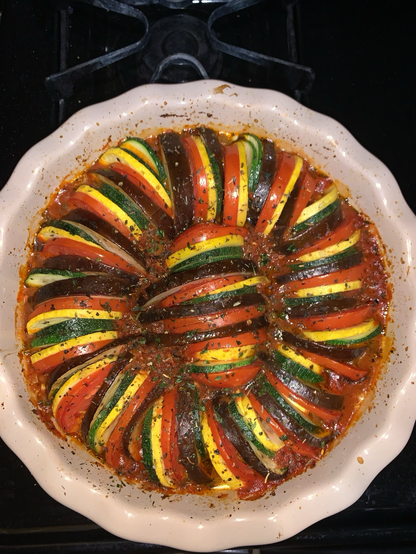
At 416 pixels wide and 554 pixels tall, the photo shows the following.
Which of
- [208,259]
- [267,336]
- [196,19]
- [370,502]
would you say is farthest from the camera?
[196,19]

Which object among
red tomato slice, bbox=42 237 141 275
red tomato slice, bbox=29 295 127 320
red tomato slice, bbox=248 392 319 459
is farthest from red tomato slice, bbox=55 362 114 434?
red tomato slice, bbox=248 392 319 459

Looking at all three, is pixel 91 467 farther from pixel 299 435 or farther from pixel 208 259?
pixel 208 259

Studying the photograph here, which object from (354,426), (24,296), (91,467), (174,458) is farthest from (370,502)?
(24,296)

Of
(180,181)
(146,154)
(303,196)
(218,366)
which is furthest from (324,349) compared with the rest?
(146,154)

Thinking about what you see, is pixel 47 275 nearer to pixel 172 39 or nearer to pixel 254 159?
pixel 254 159

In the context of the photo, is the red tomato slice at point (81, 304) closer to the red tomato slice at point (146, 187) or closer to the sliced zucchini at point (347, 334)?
the red tomato slice at point (146, 187)
